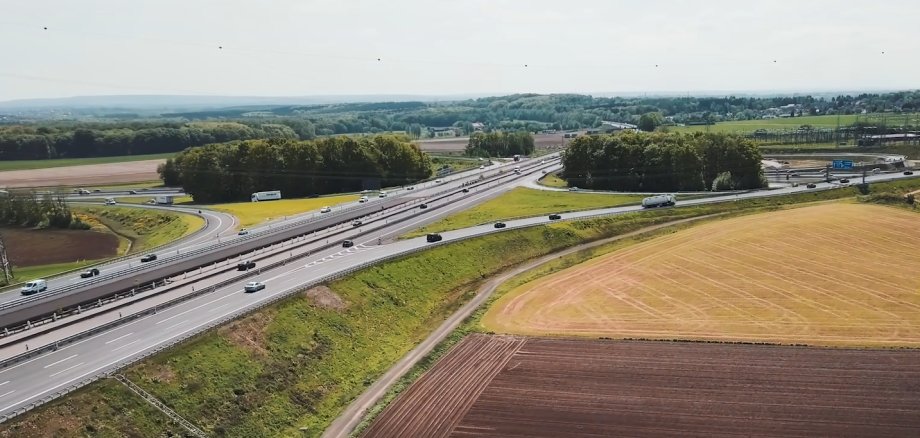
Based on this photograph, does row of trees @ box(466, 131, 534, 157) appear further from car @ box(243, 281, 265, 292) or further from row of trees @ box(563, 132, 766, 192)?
car @ box(243, 281, 265, 292)

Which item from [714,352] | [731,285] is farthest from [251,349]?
[731,285]

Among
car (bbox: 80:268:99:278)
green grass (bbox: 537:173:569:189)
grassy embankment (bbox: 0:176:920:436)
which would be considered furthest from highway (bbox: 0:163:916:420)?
green grass (bbox: 537:173:569:189)

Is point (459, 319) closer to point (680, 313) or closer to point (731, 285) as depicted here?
point (680, 313)

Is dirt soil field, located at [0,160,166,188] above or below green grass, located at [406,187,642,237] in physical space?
below

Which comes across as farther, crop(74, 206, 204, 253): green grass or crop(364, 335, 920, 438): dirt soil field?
crop(74, 206, 204, 253): green grass

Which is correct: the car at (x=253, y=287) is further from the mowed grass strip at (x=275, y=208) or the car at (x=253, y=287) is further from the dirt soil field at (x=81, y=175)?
the dirt soil field at (x=81, y=175)

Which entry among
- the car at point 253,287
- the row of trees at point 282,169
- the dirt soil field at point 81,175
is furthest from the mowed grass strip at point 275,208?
the dirt soil field at point 81,175

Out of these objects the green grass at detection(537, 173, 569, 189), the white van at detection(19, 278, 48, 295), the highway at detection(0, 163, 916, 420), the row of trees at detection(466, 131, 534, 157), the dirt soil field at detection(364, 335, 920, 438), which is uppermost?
the row of trees at detection(466, 131, 534, 157)
